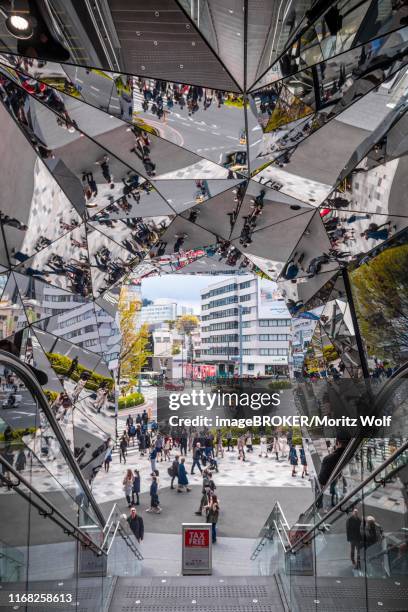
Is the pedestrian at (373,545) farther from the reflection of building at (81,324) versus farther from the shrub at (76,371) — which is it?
Result: the shrub at (76,371)

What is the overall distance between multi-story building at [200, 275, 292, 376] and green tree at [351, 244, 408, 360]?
1304 centimetres

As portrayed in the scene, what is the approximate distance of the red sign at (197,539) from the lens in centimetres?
761

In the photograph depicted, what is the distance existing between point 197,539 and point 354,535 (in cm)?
414

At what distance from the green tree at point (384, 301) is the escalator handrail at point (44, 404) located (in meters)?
5.65

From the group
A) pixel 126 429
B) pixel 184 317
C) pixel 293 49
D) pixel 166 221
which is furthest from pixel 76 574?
pixel 184 317

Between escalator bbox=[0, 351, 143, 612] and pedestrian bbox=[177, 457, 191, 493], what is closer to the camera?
escalator bbox=[0, 351, 143, 612]

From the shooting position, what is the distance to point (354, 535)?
4422mm

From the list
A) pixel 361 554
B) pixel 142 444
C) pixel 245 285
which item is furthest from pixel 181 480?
pixel 245 285

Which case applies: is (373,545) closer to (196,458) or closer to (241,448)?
(196,458)

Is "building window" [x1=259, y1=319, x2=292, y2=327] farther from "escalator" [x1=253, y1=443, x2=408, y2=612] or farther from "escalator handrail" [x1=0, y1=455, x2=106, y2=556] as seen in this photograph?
"escalator handrail" [x1=0, y1=455, x2=106, y2=556]

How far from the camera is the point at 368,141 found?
461 centimetres

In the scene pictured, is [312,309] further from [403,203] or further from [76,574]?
[76,574]

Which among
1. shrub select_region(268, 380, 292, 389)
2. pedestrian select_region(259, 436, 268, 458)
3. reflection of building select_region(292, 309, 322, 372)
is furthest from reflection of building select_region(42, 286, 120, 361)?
pedestrian select_region(259, 436, 268, 458)

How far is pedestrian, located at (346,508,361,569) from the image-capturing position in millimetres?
4289
